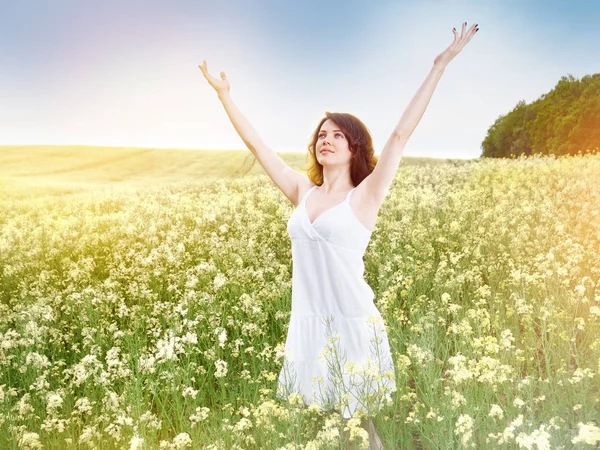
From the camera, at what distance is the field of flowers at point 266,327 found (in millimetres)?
4008

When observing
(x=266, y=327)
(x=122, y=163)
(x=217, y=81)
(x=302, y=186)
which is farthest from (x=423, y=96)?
(x=122, y=163)

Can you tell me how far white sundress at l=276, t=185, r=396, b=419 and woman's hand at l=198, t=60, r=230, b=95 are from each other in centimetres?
179

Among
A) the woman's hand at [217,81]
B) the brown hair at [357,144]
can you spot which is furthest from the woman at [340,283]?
the woman's hand at [217,81]

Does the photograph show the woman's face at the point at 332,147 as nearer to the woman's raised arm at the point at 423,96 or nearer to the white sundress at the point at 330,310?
the white sundress at the point at 330,310

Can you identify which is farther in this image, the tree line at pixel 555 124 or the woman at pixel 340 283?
the tree line at pixel 555 124

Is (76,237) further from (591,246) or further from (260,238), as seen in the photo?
(591,246)

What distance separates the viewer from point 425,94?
13.3 feet

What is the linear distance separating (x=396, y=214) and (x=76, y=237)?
19.7 feet

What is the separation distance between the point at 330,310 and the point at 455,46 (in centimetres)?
200

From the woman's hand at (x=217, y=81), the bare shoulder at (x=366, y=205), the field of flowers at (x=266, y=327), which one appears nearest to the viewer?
the field of flowers at (x=266, y=327)

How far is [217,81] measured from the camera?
5500 mm

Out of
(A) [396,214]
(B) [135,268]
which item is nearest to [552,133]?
(A) [396,214]

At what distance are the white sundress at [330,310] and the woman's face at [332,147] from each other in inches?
15.1

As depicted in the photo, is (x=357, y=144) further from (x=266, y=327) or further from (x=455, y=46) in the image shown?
(x=266, y=327)
